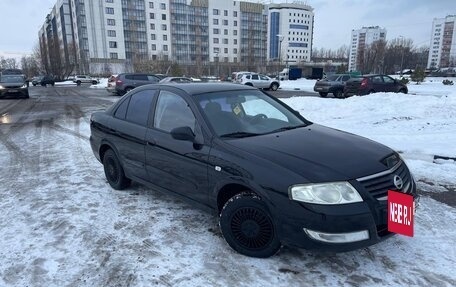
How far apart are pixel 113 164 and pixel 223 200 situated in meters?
2.29

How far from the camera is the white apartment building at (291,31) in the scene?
4929 inches

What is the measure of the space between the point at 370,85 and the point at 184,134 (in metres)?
17.7

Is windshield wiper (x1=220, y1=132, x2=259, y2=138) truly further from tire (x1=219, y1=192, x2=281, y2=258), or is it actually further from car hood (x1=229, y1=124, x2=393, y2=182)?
tire (x1=219, y1=192, x2=281, y2=258)

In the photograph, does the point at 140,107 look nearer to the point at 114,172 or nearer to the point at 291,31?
the point at 114,172

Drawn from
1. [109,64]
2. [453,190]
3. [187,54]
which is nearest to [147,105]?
[453,190]

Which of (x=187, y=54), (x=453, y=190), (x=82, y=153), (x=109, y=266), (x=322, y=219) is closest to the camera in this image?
(x=322, y=219)

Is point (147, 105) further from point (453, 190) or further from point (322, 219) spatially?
point (453, 190)

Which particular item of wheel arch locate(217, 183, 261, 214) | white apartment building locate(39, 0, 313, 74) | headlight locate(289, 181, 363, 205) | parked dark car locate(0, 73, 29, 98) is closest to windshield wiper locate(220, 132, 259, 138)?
wheel arch locate(217, 183, 261, 214)

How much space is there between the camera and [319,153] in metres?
3.20

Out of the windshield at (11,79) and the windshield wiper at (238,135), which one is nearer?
the windshield wiper at (238,135)

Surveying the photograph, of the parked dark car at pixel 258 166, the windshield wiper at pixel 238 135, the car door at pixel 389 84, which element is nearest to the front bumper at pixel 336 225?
the parked dark car at pixel 258 166

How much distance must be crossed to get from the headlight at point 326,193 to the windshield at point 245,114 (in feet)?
3.33

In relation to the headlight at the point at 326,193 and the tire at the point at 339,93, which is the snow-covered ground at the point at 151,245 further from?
the tire at the point at 339,93

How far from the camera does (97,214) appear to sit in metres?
4.27
